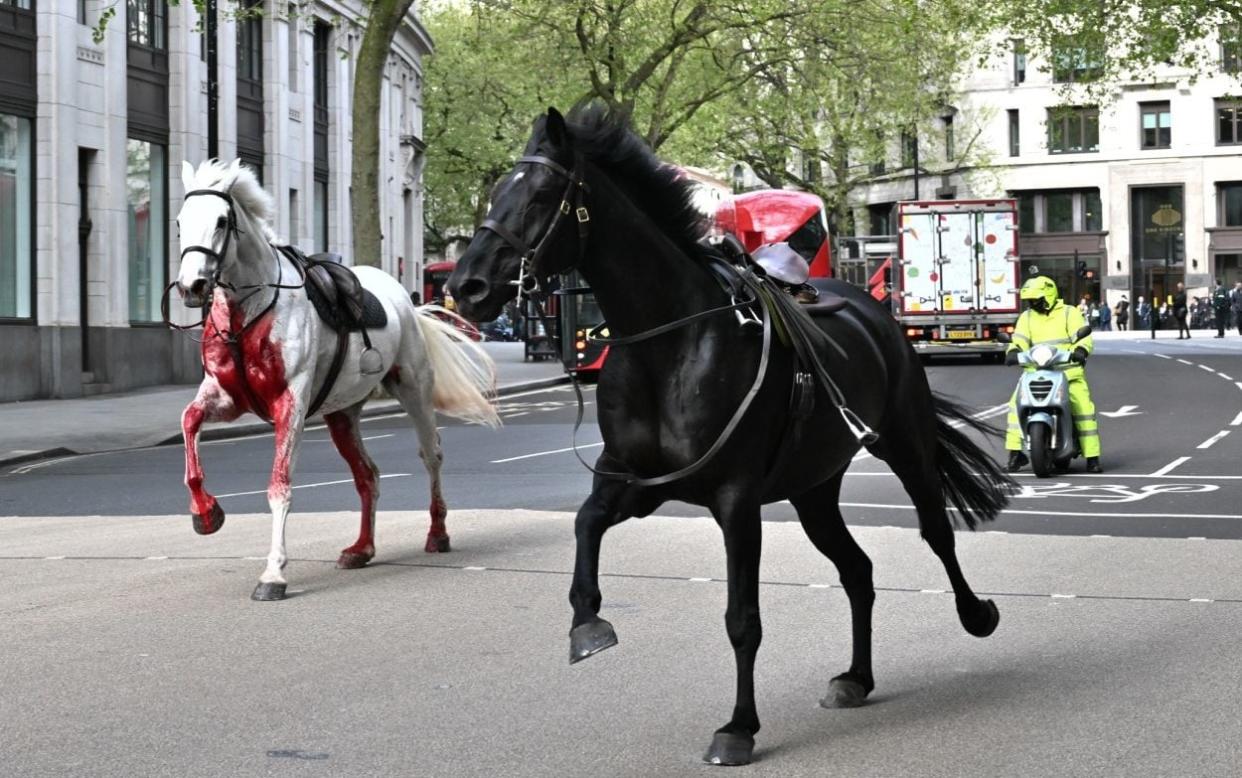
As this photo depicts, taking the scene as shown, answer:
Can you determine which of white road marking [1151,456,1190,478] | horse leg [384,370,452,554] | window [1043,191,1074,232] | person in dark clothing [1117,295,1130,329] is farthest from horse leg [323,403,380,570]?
window [1043,191,1074,232]

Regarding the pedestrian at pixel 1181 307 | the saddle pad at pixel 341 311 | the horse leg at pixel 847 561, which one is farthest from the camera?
the pedestrian at pixel 1181 307

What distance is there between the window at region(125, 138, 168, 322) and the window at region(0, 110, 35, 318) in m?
3.32

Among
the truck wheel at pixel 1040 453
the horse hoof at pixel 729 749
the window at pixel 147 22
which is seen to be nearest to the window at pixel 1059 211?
the window at pixel 147 22

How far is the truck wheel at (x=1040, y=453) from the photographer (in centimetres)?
1622

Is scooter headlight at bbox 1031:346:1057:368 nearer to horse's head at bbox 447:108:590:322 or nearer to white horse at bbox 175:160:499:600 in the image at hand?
white horse at bbox 175:160:499:600

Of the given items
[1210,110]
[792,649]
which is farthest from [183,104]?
[1210,110]

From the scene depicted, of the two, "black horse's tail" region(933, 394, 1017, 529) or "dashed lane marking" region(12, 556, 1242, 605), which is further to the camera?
"dashed lane marking" region(12, 556, 1242, 605)

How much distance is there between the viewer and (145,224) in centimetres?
3428

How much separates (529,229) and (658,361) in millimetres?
611

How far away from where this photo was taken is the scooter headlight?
53.8 ft

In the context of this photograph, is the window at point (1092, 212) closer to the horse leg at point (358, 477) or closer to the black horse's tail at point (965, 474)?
the horse leg at point (358, 477)

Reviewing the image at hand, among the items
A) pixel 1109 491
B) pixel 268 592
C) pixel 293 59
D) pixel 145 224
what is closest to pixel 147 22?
pixel 145 224

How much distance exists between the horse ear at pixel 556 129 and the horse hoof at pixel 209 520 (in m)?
4.30

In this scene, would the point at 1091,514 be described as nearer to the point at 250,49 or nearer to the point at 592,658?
the point at 592,658
